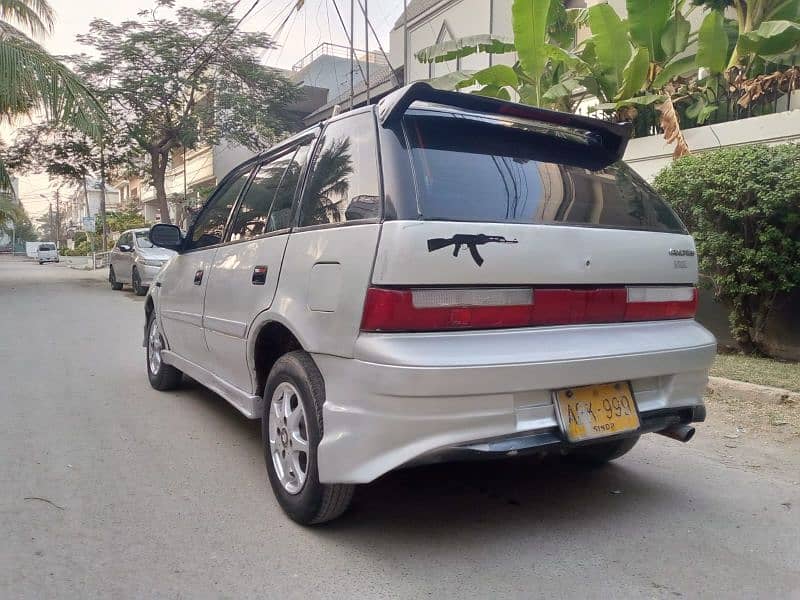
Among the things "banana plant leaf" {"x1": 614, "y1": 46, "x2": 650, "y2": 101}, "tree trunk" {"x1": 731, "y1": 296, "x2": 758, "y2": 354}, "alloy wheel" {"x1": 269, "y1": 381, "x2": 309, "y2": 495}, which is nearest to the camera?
"alloy wheel" {"x1": 269, "y1": 381, "x2": 309, "y2": 495}

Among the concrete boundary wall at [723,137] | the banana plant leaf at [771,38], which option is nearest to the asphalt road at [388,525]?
the concrete boundary wall at [723,137]

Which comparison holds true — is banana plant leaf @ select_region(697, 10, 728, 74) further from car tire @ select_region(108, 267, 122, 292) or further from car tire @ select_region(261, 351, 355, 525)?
car tire @ select_region(108, 267, 122, 292)

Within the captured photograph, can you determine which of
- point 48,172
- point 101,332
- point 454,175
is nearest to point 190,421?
point 454,175

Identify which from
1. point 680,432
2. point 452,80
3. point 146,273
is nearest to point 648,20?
point 452,80

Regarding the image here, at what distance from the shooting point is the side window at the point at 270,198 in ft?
12.2

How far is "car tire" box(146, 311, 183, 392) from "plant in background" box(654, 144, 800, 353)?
4893 millimetres

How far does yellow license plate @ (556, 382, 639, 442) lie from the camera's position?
294 centimetres

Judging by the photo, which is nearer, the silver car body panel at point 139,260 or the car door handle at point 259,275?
the car door handle at point 259,275

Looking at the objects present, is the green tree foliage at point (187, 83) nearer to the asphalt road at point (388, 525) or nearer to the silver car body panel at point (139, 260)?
the silver car body panel at point (139, 260)

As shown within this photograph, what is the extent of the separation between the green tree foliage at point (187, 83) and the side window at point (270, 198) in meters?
17.4

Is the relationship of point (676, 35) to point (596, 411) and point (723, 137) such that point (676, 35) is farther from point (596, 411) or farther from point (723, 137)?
point (596, 411)

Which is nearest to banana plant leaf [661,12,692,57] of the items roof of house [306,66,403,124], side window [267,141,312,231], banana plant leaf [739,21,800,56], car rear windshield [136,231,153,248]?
banana plant leaf [739,21,800,56]

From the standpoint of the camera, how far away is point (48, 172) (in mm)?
22906

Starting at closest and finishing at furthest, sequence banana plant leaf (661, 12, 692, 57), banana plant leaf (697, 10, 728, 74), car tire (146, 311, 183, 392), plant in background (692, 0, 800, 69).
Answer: car tire (146, 311, 183, 392) < plant in background (692, 0, 800, 69) < banana plant leaf (697, 10, 728, 74) < banana plant leaf (661, 12, 692, 57)
